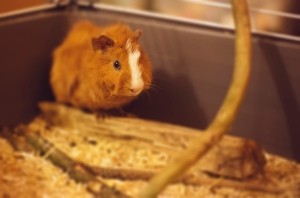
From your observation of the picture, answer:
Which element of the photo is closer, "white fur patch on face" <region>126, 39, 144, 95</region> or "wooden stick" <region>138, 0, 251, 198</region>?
"white fur patch on face" <region>126, 39, 144, 95</region>

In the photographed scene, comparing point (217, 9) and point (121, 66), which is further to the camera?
point (217, 9)

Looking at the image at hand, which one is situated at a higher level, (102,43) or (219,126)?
(102,43)

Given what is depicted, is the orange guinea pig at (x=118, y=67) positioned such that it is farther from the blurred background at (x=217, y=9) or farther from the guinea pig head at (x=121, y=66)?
the blurred background at (x=217, y=9)

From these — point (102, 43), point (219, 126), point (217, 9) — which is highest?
point (217, 9)

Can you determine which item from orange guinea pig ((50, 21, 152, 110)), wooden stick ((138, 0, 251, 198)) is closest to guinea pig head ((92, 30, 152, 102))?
orange guinea pig ((50, 21, 152, 110))

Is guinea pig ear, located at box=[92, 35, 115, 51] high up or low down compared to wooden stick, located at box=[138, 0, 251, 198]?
up

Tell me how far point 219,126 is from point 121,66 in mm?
227

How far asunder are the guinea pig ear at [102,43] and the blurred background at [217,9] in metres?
0.79

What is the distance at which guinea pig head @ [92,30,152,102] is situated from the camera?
1.78ft

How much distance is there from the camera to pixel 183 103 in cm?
135

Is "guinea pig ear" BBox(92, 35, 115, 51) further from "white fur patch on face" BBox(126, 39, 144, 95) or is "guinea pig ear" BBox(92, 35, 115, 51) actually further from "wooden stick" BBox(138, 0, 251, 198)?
"wooden stick" BBox(138, 0, 251, 198)

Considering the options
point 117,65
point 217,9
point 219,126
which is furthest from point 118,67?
point 217,9

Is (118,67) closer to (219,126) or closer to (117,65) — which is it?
(117,65)

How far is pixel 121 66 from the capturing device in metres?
0.54
